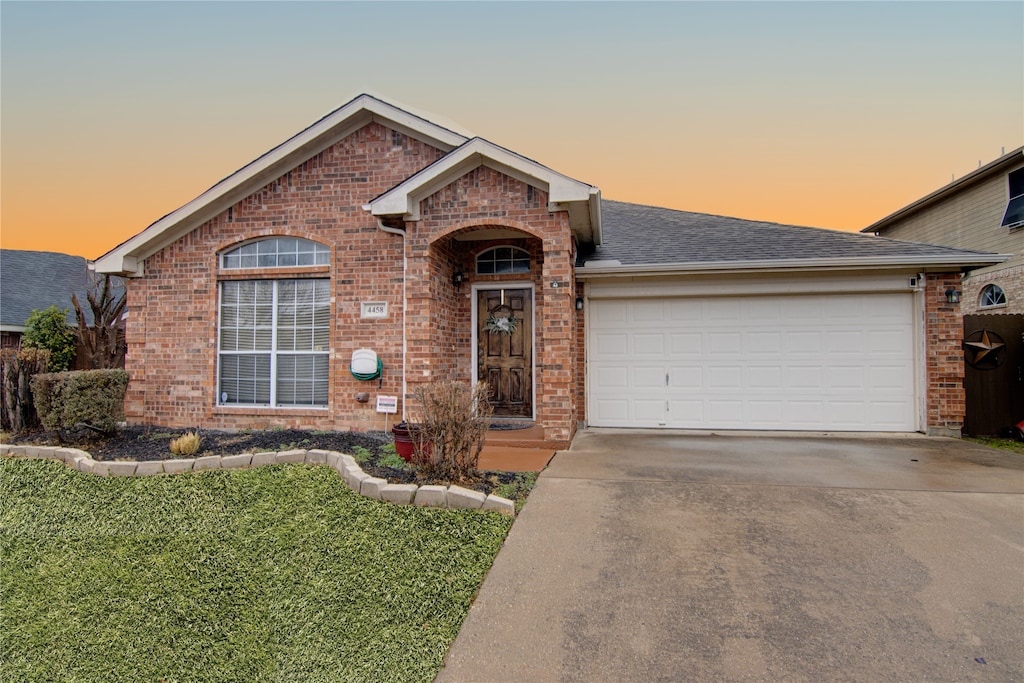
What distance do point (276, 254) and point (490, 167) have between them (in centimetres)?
393

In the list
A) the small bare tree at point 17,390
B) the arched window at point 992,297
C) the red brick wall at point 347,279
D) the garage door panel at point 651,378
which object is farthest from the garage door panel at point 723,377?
the small bare tree at point 17,390

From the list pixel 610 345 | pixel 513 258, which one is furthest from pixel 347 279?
pixel 610 345

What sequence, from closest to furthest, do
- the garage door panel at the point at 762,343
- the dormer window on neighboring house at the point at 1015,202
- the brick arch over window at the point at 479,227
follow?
1. the brick arch over window at the point at 479,227
2. the garage door panel at the point at 762,343
3. the dormer window on neighboring house at the point at 1015,202

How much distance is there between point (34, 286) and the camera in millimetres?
18156

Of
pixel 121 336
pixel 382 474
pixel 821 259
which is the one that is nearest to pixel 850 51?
pixel 821 259

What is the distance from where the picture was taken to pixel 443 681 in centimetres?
268

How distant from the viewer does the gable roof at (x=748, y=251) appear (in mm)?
7992

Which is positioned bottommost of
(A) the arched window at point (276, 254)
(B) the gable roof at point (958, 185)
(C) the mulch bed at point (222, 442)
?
(C) the mulch bed at point (222, 442)

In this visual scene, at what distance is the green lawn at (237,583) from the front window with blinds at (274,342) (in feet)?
10.4

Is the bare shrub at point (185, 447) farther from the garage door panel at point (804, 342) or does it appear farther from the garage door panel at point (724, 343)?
the garage door panel at point (804, 342)

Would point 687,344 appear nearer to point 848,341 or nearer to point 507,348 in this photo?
point 848,341

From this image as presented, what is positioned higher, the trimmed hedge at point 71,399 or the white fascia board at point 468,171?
the white fascia board at point 468,171

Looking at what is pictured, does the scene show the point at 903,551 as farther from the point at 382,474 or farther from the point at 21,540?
the point at 21,540

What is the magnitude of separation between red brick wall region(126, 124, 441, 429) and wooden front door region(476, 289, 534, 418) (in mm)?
1516
